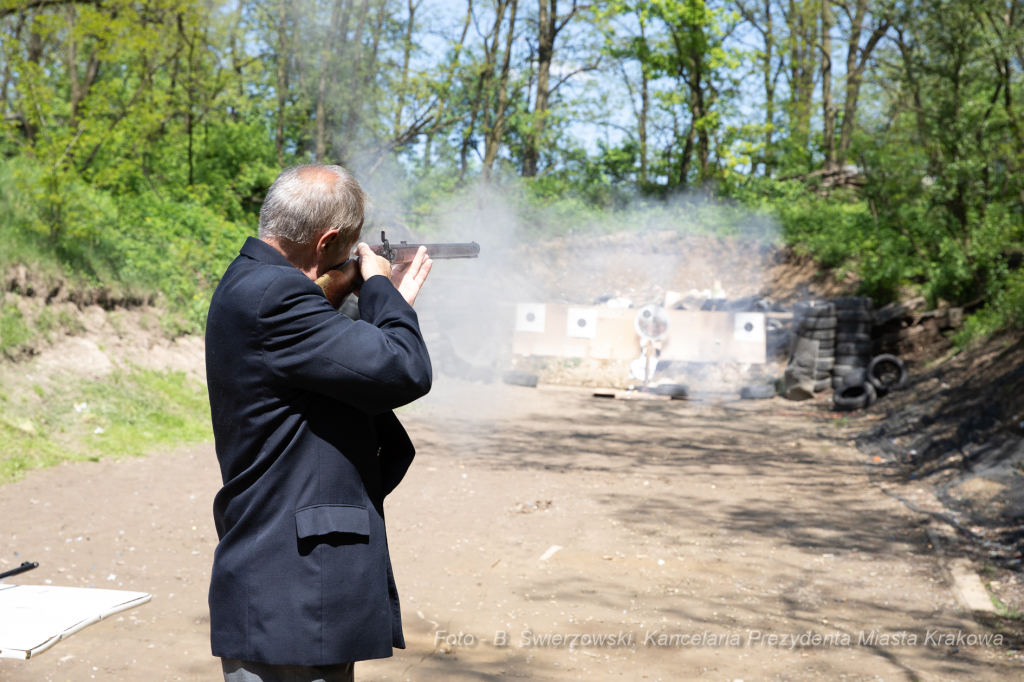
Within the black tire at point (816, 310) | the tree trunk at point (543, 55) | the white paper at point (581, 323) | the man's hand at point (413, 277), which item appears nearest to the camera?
the man's hand at point (413, 277)

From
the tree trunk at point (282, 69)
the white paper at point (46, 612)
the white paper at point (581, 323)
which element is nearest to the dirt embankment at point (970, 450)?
the white paper at point (46, 612)

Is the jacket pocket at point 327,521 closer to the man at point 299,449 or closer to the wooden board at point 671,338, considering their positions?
the man at point 299,449

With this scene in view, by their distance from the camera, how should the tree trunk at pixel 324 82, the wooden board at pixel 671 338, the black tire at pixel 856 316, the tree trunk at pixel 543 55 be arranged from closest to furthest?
the black tire at pixel 856 316 → the tree trunk at pixel 324 82 → the wooden board at pixel 671 338 → the tree trunk at pixel 543 55

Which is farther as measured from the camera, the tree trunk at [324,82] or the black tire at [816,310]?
the tree trunk at [324,82]

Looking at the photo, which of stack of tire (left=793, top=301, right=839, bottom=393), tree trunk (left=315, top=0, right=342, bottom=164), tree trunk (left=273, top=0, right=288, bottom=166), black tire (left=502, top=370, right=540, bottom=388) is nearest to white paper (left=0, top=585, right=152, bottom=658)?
black tire (left=502, top=370, right=540, bottom=388)

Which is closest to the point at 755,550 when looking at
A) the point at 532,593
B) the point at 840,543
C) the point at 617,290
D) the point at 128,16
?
the point at 840,543

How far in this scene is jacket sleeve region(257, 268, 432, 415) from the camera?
1.45 metres

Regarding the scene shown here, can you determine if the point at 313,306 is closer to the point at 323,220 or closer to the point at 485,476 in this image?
the point at 323,220

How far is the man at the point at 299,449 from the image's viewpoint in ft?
4.84

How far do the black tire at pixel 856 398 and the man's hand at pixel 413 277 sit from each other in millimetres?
10600

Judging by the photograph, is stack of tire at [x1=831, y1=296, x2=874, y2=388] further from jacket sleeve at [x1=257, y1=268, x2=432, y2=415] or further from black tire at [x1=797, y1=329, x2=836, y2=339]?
jacket sleeve at [x1=257, y1=268, x2=432, y2=415]

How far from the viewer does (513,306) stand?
51.3 ft

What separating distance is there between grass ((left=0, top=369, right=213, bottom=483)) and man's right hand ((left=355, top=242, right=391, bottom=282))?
5099mm

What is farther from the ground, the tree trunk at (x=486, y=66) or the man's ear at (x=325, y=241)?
the tree trunk at (x=486, y=66)
